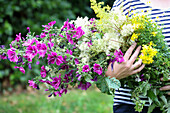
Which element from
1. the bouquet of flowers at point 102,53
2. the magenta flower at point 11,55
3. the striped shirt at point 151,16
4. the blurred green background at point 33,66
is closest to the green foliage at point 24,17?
the blurred green background at point 33,66

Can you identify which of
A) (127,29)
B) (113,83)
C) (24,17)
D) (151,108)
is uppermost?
(24,17)

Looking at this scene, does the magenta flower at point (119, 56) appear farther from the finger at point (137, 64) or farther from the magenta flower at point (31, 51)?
the magenta flower at point (31, 51)

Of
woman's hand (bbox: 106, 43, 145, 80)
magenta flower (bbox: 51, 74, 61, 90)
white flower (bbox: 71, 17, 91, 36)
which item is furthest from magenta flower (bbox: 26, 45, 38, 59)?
woman's hand (bbox: 106, 43, 145, 80)

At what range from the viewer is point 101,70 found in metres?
1.37

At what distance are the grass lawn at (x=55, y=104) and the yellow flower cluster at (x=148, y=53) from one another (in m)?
2.74

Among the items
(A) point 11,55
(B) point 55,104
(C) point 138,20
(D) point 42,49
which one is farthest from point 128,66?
(B) point 55,104

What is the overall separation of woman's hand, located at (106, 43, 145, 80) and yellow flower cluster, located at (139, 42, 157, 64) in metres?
0.03

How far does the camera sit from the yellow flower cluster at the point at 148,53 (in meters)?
1.35

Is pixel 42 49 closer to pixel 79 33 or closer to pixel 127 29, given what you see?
pixel 79 33

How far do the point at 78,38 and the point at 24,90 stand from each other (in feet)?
13.1

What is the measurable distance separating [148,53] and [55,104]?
3216 millimetres

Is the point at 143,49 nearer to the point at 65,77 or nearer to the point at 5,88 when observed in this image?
the point at 65,77

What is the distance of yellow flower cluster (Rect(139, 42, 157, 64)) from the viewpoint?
1347mm

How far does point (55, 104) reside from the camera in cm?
433
